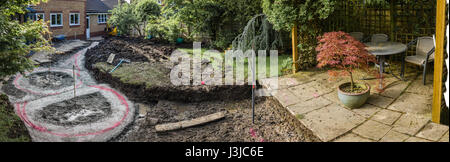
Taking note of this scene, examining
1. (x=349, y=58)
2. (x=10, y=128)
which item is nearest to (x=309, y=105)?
(x=349, y=58)

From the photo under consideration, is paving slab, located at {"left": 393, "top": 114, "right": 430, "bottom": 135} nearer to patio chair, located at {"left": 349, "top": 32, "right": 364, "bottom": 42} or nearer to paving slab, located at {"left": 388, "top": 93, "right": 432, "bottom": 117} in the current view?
paving slab, located at {"left": 388, "top": 93, "right": 432, "bottom": 117}

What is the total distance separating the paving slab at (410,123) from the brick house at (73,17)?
58.8ft

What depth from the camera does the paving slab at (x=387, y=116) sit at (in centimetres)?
496

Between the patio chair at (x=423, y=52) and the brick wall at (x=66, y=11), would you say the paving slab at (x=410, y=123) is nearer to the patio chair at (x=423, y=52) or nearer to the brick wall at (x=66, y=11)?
the patio chair at (x=423, y=52)

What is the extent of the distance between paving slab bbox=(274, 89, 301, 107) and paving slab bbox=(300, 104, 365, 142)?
0.66 m

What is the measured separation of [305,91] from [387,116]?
190 cm

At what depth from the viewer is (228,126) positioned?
6.18 m

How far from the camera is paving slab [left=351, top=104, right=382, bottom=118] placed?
5.32 meters

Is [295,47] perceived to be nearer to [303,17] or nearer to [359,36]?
[303,17]

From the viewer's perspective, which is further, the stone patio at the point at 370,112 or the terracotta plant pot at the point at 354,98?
the terracotta plant pot at the point at 354,98

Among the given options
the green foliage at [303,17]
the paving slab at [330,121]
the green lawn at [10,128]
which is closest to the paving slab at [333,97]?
the paving slab at [330,121]

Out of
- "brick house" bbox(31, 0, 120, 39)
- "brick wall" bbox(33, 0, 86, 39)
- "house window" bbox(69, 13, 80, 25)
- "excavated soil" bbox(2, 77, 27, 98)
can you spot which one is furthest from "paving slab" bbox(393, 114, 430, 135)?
"house window" bbox(69, 13, 80, 25)

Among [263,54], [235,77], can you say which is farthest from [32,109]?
[263,54]
